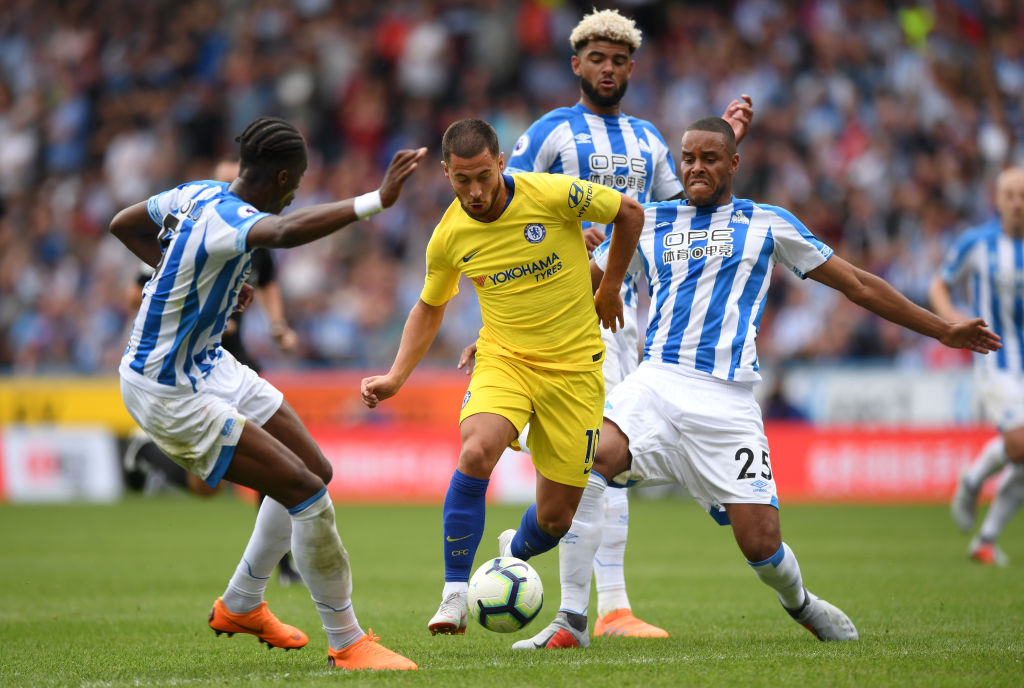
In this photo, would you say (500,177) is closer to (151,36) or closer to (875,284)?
(875,284)

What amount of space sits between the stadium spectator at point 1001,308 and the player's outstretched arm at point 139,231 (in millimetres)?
5786

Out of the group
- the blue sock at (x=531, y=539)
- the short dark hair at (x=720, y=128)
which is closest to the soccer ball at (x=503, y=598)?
the blue sock at (x=531, y=539)

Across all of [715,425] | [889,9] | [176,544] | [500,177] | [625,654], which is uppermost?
[889,9]

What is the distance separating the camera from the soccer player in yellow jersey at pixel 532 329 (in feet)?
17.2

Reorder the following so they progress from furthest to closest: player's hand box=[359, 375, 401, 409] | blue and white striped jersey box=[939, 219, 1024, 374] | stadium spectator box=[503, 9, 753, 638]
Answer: blue and white striped jersey box=[939, 219, 1024, 374] < stadium spectator box=[503, 9, 753, 638] < player's hand box=[359, 375, 401, 409]

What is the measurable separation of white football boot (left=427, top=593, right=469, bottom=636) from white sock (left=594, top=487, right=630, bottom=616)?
4.52 feet

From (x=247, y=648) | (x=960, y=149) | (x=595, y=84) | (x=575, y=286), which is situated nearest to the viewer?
(x=575, y=286)

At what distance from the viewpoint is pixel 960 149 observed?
1700 cm

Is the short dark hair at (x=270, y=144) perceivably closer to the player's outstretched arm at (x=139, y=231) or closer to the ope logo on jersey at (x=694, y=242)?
the player's outstretched arm at (x=139, y=231)

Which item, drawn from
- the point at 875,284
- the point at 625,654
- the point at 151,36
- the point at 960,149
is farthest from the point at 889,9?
the point at 625,654

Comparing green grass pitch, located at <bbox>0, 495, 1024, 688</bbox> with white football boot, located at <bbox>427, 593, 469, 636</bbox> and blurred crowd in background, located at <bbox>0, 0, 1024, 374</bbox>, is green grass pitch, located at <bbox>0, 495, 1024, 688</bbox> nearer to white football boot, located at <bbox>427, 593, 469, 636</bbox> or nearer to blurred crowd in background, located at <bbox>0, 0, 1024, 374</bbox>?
white football boot, located at <bbox>427, 593, 469, 636</bbox>

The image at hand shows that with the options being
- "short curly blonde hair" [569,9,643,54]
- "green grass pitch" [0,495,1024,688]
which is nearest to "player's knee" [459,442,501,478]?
"green grass pitch" [0,495,1024,688]

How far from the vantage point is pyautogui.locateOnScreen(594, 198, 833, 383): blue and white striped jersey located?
5.73 meters

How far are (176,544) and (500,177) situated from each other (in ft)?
22.8
